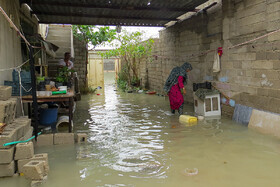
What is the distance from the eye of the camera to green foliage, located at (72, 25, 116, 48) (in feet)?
43.1

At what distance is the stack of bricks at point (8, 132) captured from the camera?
3422mm

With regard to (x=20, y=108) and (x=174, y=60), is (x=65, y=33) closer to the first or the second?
(x=174, y=60)

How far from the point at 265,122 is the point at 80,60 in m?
10.2

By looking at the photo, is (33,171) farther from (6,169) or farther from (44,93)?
(44,93)

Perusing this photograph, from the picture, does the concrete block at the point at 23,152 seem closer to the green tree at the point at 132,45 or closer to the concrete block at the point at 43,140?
the concrete block at the point at 43,140

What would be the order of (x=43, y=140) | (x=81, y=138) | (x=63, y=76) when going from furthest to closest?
(x=63, y=76) < (x=81, y=138) < (x=43, y=140)

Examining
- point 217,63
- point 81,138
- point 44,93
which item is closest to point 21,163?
point 81,138

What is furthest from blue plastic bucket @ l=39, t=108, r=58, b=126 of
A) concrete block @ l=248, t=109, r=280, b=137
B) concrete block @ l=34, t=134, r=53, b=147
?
concrete block @ l=248, t=109, r=280, b=137

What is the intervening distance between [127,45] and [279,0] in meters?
9.74

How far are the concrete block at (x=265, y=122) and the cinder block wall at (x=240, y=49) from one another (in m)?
0.15

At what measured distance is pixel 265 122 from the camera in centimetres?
543

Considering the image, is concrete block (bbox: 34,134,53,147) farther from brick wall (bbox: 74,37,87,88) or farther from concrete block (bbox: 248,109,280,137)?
brick wall (bbox: 74,37,87,88)

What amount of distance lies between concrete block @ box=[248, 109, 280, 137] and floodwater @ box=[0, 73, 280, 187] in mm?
193

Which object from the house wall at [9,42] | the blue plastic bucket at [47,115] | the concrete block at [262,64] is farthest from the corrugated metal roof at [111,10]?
the blue plastic bucket at [47,115]
